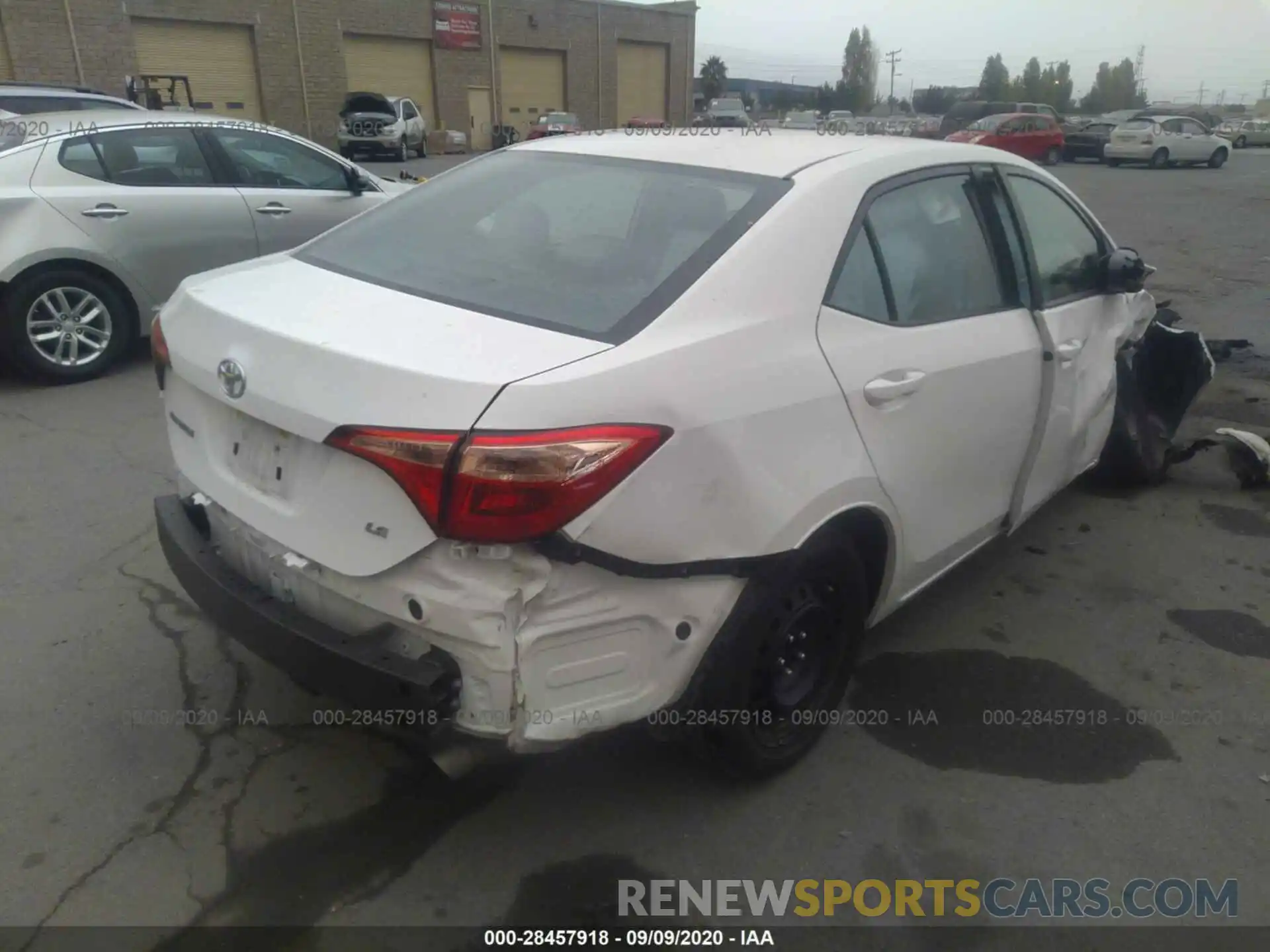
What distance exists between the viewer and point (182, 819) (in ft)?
8.39

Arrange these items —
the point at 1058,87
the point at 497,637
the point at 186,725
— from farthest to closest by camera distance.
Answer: the point at 1058,87, the point at 186,725, the point at 497,637

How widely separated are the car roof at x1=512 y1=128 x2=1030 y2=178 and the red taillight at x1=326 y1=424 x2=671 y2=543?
1175 mm

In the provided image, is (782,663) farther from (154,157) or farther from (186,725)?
(154,157)

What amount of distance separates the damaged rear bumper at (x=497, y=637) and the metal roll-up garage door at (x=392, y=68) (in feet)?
112

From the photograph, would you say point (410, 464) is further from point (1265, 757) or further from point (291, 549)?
point (1265, 757)

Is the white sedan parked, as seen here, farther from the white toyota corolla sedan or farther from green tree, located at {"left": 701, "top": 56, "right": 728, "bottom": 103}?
green tree, located at {"left": 701, "top": 56, "right": 728, "bottom": 103}

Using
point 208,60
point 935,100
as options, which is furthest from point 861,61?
point 208,60

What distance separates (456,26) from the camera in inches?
1361

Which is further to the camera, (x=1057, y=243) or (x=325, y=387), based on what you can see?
(x=1057, y=243)

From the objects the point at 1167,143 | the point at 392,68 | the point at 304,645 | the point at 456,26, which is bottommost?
the point at 1167,143

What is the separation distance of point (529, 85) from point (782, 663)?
39405 millimetres

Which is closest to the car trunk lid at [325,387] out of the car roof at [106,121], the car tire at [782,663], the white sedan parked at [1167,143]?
the car tire at [782,663]

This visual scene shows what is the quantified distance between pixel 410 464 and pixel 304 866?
46.2 inches

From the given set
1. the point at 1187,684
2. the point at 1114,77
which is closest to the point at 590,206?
the point at 1187,684
